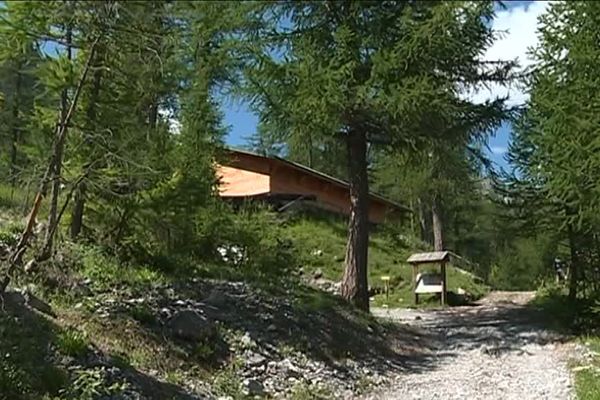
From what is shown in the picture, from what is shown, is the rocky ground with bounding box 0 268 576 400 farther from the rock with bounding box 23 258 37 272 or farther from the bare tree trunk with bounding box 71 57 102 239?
the bare tree trunk with bounding box 71 57 102 239

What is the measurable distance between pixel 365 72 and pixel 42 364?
810 cm

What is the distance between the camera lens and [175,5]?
6.46 meters

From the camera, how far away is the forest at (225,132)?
7.06 meters

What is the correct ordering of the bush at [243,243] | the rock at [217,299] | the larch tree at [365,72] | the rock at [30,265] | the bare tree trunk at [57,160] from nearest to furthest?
the bare tree trunk at [57,160] < the rock at [30,265] < the rock at [217,299] < the larch tree at [365,72] < the bush at [243,243]

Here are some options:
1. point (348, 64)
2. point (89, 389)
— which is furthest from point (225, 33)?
point (89, 389)

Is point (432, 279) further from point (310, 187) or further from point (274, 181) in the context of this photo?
point (310, 187)

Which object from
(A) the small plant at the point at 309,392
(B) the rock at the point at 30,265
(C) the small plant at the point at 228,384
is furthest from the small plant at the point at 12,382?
(A) the small plant at the point at 309,392

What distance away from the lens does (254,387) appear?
7.67m

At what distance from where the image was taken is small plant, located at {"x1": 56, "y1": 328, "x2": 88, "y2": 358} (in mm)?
6449

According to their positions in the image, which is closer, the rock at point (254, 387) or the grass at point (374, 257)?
the rock at point (254, 387)

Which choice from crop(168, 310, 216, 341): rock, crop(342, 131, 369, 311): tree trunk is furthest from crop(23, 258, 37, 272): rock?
crop(342, 131, 369, 311): tree trunk

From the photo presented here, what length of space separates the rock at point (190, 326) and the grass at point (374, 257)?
1218 cm

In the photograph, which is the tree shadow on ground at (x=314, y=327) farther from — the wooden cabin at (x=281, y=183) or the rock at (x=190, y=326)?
the wooden cabin at (x=281, y=183)

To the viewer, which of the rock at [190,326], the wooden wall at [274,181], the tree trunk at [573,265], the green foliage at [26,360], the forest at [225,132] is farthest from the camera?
the wooden wall at [274,181]
